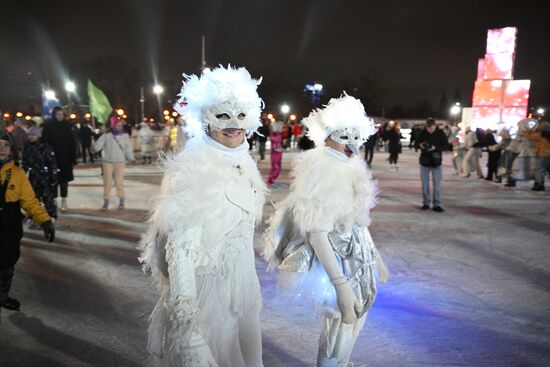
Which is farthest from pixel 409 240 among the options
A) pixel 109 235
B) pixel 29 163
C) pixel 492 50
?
pixel 492 50

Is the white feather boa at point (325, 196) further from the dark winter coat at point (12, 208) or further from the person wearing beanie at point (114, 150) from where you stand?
the person wearing beanie at point (114, 150)

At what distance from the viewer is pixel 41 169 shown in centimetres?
742

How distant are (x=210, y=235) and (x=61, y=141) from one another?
7.27 m

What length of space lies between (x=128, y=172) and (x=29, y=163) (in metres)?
8.21

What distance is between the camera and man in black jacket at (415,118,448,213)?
8969 millimetres

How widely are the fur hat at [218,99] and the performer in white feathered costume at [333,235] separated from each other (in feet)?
2.21

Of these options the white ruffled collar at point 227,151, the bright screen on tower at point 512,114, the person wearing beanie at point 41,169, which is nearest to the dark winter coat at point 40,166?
the person wearing beanie at point 41,169

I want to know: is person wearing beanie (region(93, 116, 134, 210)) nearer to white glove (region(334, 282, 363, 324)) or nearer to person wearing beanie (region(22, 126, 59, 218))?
person wearing beanie (region(22, 126, 59, 218))

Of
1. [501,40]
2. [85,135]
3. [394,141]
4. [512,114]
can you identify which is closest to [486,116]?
[512,114]

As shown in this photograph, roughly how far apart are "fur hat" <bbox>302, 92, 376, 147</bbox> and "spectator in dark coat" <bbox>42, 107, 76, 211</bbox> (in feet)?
21.6

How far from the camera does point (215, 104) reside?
2342 mm

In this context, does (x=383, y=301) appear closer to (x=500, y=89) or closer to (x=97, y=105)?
(x=97, y=105)

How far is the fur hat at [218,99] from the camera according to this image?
2.34m

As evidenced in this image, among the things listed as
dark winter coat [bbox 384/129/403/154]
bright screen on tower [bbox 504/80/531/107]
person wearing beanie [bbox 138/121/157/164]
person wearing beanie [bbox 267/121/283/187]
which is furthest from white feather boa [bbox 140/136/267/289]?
bright screen on tower [bbox 504/80/531/107]
